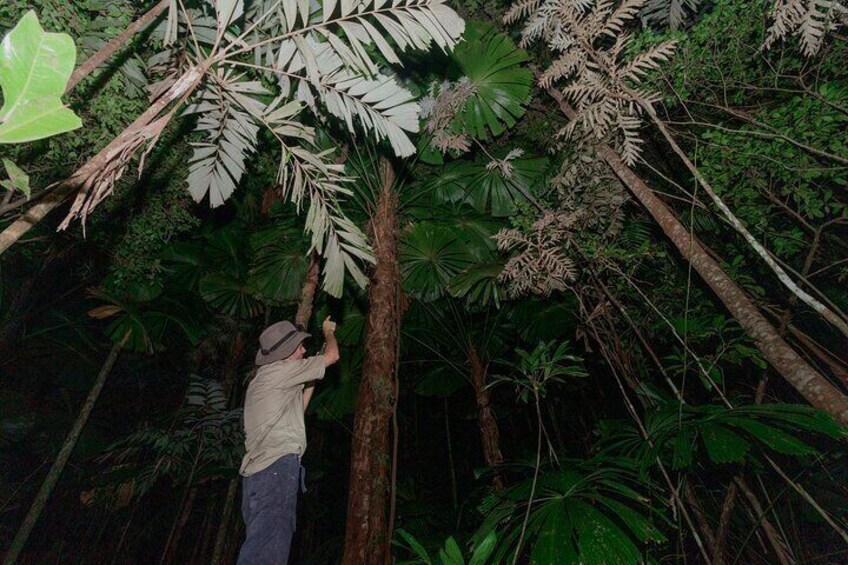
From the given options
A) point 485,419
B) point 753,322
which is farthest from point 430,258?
point 753,322

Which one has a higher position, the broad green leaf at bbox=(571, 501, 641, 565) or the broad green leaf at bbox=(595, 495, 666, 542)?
the broad green leaf at bbox=(571, 501, 641, 565)

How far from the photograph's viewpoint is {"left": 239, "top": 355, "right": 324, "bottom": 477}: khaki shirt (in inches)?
92.9

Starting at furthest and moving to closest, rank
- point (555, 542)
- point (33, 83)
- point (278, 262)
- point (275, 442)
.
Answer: point (278, 262) < point (275, 442) < point (555, 542) < point (33, 83)

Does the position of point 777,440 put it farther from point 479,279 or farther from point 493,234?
point 493,234

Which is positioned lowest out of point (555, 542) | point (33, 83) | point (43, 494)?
point (43, 494)

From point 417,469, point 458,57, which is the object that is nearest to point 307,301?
point 458,57

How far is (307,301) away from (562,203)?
221 centimetres

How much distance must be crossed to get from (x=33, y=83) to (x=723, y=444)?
2.32m

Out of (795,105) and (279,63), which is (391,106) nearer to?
(279,63)

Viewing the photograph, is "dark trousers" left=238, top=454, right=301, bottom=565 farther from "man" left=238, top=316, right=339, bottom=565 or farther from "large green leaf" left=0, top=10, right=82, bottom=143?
"large green leaf" left=0, top=10, right=82, bottom=143

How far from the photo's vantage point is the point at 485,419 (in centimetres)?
514

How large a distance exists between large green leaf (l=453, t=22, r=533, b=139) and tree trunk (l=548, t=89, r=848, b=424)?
5.52ft

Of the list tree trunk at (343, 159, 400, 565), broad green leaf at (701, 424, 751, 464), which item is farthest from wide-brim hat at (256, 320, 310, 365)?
broad green leaf at (701, 424, 751, 464)

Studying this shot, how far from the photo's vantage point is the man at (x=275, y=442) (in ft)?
7.02
